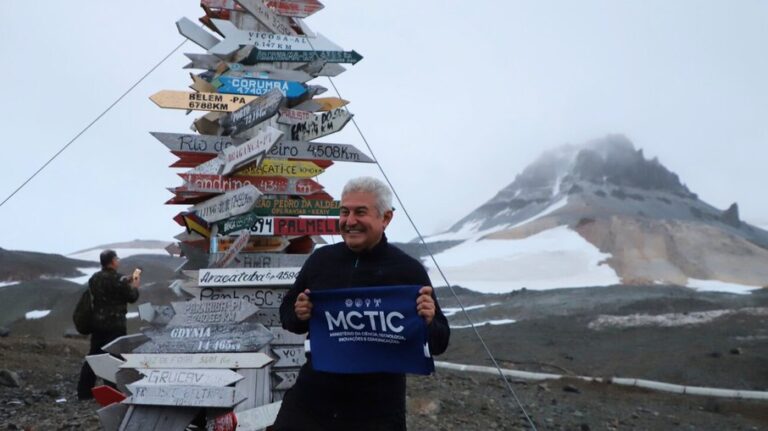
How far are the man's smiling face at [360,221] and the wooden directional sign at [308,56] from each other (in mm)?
3169

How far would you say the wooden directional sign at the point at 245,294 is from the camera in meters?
5.54

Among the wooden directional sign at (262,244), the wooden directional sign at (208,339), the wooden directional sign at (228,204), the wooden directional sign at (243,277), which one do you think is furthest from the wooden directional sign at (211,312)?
the wooden directional sign at (228,204)

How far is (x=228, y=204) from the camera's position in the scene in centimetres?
572

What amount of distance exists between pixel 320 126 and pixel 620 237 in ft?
159

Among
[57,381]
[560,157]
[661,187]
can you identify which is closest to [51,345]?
[57,381]

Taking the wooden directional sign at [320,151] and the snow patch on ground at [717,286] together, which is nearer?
the wooden directional sign at [320,151]

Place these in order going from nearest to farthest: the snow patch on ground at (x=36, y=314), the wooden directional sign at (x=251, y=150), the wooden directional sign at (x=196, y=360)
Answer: the wooden directional sign at (x=196, y=360) → the wooden directional sign at (x=251, y=150) → the snow patch on ground at (x=36, y=314)

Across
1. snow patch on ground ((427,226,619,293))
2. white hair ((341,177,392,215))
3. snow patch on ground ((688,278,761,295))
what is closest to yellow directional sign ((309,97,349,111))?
white hair ((341,177,392,215))

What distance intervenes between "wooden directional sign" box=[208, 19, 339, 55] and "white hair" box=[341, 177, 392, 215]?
10.1 ft

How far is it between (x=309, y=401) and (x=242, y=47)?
390 cm

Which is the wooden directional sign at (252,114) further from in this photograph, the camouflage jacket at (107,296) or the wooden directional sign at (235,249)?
the camouflage jacket at (107,296)

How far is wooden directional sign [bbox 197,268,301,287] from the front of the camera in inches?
215

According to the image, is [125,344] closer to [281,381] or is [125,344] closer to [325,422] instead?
[281,381]

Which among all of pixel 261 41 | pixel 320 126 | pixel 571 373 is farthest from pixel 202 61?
pixel 571 373
